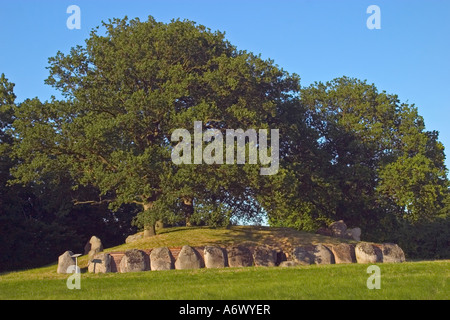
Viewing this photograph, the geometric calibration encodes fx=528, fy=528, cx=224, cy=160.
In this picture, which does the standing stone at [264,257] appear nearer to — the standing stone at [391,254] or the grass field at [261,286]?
the grass field at [261,286]

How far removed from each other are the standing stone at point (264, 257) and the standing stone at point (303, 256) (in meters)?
1.18

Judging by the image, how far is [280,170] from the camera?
30.8 metres

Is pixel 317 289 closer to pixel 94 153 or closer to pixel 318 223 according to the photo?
pixel 94 153

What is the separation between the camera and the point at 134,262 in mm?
26547

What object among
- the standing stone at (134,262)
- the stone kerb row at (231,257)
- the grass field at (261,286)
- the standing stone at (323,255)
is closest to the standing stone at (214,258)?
the stone kerb row at (231,257)

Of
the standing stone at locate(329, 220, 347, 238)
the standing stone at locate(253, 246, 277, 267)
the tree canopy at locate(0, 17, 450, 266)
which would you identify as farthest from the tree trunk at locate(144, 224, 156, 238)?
the standing stone at locate(329, 220, 347, 238)

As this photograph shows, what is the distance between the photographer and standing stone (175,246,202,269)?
26.9 m

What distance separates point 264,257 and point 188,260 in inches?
162

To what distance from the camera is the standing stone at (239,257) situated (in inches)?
1073

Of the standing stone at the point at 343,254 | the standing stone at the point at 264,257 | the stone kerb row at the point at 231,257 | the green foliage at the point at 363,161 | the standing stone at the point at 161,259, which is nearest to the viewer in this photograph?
the standing stone at the point at 161,259

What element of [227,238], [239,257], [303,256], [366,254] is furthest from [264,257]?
[366,254]
